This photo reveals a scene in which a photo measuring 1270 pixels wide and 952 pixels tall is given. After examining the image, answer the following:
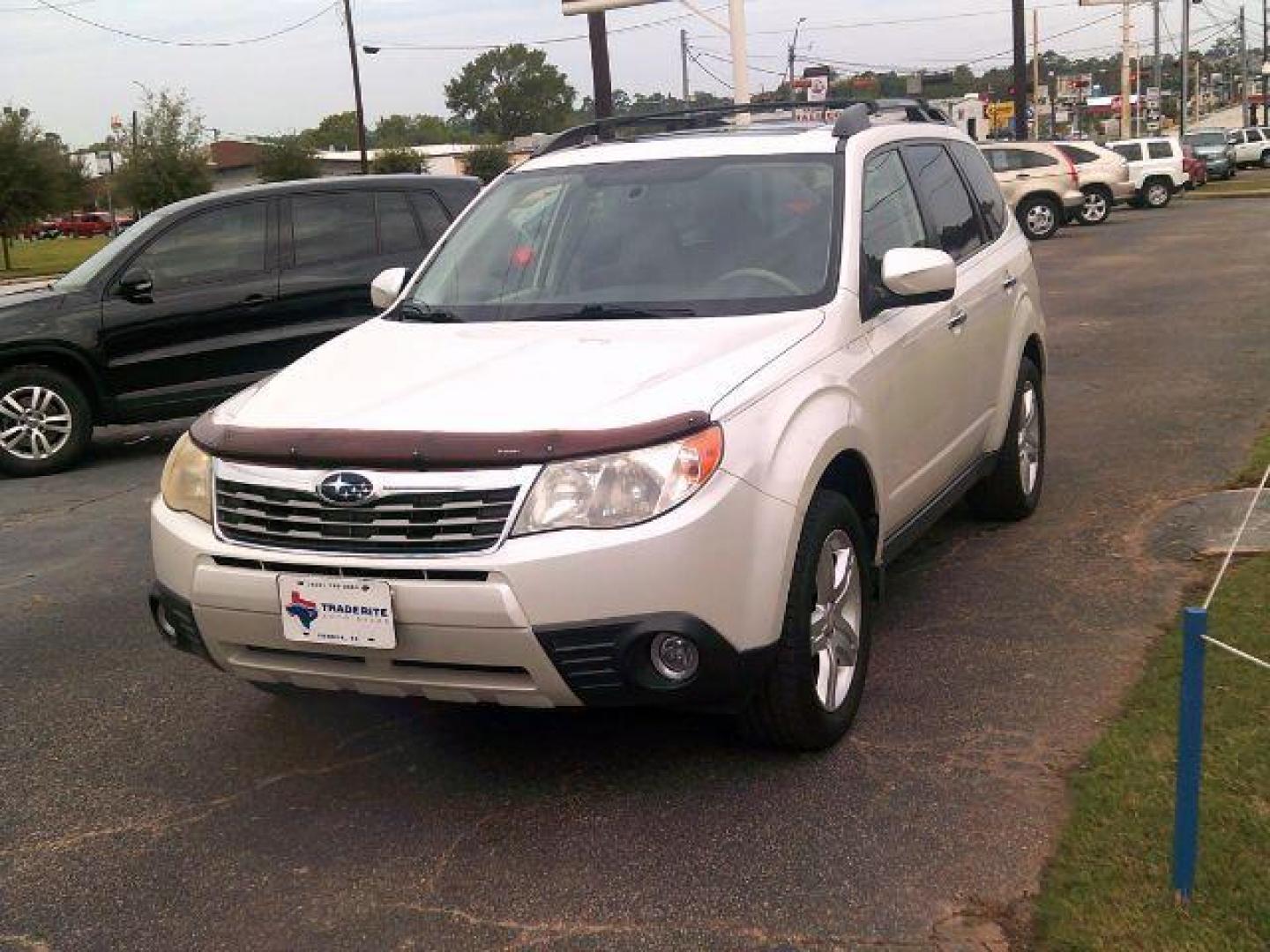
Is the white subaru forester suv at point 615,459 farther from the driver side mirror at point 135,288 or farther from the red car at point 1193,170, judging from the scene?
the red car at point 1193,170

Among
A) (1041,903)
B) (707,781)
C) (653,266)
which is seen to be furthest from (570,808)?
(653,266)

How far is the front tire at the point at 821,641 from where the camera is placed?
12.4 ft

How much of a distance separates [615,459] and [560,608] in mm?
386

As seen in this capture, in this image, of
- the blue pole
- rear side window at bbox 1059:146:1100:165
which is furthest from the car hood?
rear side window at bbox 1059:146:1100:165

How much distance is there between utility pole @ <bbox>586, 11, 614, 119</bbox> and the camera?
802 inches

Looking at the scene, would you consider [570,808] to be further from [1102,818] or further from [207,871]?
[1102,818]

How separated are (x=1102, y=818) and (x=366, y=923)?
1.82 metres

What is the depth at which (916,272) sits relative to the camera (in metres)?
4.45

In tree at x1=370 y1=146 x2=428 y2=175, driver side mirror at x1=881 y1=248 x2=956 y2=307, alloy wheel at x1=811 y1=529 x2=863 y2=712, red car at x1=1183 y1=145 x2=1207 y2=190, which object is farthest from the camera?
tree at x1=370 y1=146 x2=428 y2=175

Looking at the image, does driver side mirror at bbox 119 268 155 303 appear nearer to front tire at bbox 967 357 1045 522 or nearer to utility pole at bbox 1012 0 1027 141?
front tire at bbox 967 357 1045 522

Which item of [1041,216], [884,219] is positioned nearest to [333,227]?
[884,219]

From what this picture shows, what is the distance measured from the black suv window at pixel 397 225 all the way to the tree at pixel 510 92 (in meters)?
128

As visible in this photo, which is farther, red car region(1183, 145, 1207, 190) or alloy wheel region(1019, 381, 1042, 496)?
red car region(1183, 145, 1207, 190)

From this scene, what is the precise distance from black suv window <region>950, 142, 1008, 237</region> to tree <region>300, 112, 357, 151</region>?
12757cm
